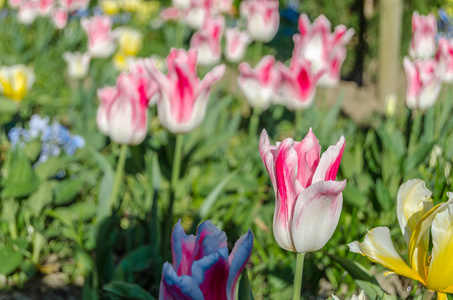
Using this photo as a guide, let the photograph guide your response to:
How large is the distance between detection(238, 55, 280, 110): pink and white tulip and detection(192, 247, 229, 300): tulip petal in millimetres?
1545

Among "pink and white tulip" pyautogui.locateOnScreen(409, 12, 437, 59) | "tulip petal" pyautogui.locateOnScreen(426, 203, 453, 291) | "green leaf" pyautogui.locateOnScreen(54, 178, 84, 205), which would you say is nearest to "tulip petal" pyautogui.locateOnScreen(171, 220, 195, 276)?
"tulip petal" pyautogui.locateOnScreen(426, 203, 453, 291)

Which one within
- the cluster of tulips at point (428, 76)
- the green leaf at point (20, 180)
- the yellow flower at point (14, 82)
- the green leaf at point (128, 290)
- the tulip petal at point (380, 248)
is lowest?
the green leaf at point (128, 290)

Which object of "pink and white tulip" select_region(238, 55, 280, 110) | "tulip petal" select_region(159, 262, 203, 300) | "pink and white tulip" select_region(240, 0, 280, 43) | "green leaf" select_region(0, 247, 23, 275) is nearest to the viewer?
"tulip petal" select_region(159, 262, 203, 300)

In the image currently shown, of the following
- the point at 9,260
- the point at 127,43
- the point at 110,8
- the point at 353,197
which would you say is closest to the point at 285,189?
the point at 353,197

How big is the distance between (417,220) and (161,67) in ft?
8.07

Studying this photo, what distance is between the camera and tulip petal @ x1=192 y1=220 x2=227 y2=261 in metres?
0.66

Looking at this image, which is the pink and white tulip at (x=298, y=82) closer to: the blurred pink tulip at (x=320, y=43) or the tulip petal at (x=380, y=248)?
the blurred pink tulip at (x=320, y=43)

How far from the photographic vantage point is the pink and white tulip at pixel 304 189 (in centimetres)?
70

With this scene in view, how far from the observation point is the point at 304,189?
0.70 m

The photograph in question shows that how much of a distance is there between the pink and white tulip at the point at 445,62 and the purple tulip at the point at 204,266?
1.49 m

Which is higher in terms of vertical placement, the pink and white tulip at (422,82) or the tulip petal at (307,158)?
the tulip petal at (307,158)

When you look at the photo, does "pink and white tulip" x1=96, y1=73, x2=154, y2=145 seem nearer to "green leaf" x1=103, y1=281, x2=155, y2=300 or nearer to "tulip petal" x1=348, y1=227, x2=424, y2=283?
"green leaf" x1=103, y1=281, x2=155, y2=300

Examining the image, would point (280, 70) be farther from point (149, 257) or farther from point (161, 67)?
point (161, 67)

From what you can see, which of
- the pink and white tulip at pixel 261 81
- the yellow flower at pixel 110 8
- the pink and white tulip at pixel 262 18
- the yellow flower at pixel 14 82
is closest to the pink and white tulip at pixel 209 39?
the pink and white tulip at pixel 262 18
